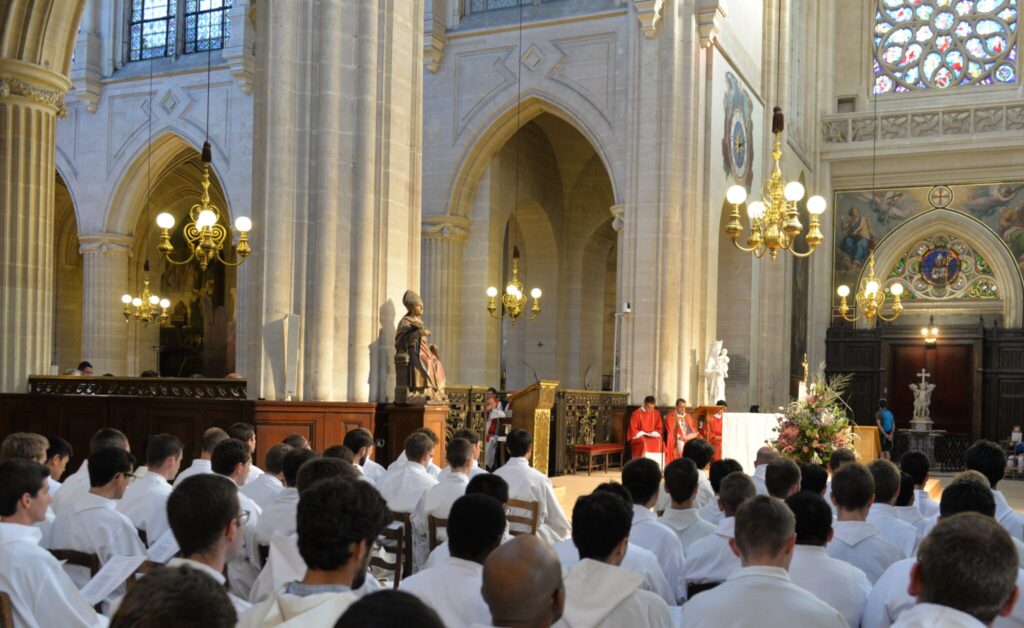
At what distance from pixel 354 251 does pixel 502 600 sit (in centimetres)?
874

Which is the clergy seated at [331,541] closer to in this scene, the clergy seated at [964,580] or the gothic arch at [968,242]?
the clergy seated at [964,580]

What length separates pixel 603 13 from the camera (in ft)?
64.9

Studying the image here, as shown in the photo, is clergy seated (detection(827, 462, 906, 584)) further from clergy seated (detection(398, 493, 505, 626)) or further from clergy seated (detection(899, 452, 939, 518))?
clergy seated (detection(398, 493, 505, 626))

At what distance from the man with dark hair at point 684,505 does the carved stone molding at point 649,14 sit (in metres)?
14.8

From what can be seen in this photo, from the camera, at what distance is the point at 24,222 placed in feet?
41.5

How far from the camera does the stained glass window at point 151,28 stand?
23422mm

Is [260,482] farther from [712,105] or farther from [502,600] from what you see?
[712,105]

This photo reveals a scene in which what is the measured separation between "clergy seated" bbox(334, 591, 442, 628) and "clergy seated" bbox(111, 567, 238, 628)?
0.22 m

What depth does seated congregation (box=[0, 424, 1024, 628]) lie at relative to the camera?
8.22ft

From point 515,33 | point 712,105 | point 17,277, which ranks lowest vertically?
point 17,277

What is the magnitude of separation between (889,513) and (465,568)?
3016 millimetres

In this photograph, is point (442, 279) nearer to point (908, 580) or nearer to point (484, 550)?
point (908, 580)

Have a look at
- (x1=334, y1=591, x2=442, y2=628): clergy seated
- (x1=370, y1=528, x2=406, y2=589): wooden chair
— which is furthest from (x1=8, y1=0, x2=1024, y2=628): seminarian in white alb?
(x1=370, y1=528, x2=406, y2=589): wooden chair

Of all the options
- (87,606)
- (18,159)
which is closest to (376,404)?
(18,159)
